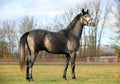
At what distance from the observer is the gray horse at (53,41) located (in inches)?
509

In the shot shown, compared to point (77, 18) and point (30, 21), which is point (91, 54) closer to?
point (30, 21)

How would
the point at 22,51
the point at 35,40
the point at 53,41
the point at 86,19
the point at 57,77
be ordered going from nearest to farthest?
the point at 22,51, the point at 35,40, the point at 53,41, the point at 86,19, the point at 57,77

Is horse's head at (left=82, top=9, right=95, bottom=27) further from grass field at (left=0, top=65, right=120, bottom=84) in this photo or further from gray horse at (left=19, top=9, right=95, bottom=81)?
grass field at (left=0, top=65, right=120, bottom=84)

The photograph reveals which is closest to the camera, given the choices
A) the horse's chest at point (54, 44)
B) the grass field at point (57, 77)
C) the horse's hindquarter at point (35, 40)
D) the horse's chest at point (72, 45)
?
the grass field at point (57, 77)

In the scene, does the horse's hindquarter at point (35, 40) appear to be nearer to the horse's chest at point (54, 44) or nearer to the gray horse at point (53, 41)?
the gray horse at point (53, 41)

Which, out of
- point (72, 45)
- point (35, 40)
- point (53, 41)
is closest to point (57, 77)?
point (72, 45)

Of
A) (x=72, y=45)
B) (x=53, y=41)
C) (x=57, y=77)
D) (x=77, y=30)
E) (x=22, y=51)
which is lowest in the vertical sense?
(x=57, y=77)

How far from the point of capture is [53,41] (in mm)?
13172

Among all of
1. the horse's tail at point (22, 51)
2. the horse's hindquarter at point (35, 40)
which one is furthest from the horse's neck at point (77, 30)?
the horse's tail at point (22, 51)

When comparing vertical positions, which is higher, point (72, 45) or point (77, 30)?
point (77, 30)

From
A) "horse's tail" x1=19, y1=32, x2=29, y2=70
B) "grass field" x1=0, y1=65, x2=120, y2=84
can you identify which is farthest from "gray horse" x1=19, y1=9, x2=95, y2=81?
"grass field" x1=0, y1=65, x2=120, y2=84

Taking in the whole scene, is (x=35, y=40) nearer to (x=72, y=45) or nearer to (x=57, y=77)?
(x=72, y=45)

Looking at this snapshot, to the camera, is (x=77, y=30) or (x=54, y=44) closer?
(x=54, y=44)

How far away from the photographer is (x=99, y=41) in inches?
3314
